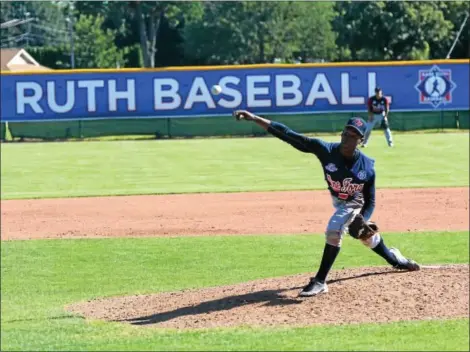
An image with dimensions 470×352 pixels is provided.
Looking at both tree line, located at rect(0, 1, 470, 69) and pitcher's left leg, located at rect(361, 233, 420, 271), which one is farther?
tree line, located at rect(0, 1, 470, 69)

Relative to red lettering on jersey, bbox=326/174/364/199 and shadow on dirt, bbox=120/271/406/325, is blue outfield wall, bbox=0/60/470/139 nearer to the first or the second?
shadow on dirt, bbox=120/271/406/325

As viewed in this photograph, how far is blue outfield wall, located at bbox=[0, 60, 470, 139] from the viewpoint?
34.4 meters

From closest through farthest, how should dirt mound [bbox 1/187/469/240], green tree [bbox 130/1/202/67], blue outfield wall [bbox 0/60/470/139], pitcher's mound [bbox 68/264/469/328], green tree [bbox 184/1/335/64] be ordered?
pitcher's mound [bbox 68/264/469/328] → dirt mound [bbox 1/187/469/240] → blue outfield wall [bbox 0/60/470/139] → green tree [bbox 130/1/202/67] → green tree [bbox 184/1/335/64]

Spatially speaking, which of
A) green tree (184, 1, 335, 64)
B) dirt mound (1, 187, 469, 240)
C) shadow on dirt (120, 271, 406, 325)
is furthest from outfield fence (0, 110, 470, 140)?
green tree (184, 1, 335, 64)

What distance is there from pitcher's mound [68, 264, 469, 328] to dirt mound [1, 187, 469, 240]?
490cm

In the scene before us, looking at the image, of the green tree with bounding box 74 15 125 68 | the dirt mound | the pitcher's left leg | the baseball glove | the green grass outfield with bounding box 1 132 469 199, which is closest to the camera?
the baseball glove

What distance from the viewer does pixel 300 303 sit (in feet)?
27.9

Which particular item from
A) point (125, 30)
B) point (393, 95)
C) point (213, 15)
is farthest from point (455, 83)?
point (125, 30)

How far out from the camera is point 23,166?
25125 millimetres

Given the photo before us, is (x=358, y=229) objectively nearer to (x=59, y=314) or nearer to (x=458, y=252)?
(x=59, y=314)

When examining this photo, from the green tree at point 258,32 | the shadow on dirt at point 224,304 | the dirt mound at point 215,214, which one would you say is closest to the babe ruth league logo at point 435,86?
the dirt mound at point 215,214

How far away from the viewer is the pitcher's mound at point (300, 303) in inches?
320

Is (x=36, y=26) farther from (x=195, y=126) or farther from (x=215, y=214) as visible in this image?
(x=215, y=214)

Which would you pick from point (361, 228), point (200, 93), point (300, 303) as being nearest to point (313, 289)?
point (300, 303)
